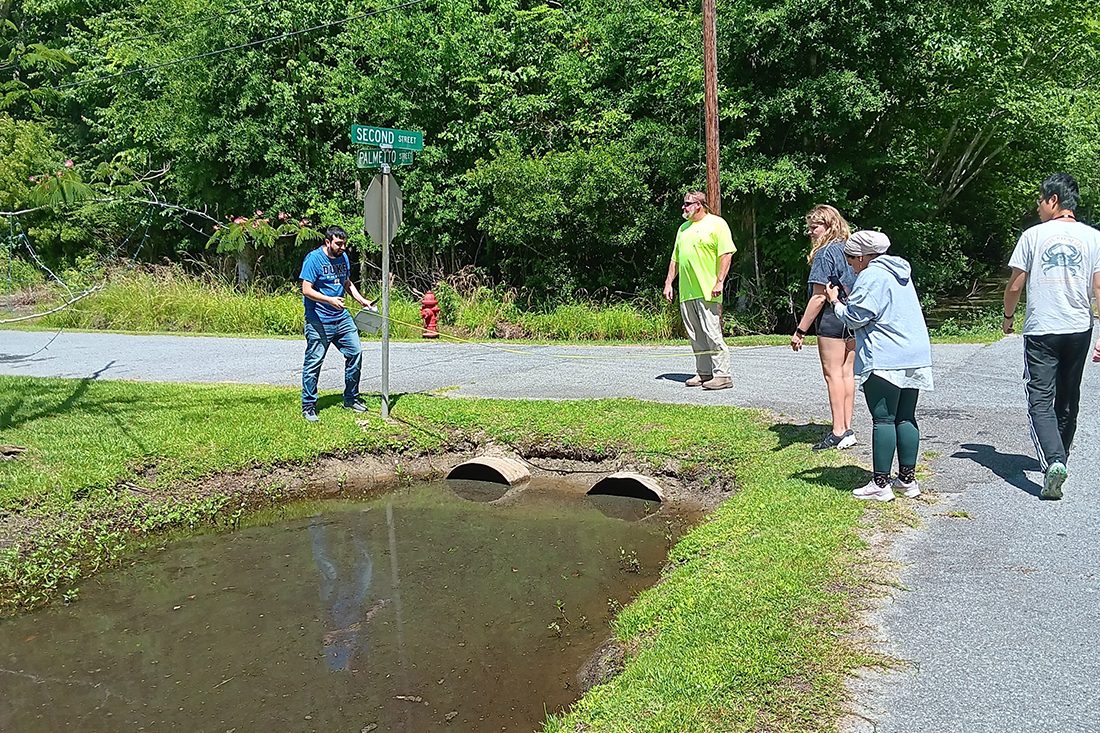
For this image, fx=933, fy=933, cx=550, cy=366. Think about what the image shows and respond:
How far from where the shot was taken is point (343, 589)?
231 inches

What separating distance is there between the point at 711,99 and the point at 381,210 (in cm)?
851

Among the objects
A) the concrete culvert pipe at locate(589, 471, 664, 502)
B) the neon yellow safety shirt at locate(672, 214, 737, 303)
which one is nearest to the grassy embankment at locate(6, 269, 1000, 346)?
the neon yellow safety shirt at locate(672, 214, 737, 303)

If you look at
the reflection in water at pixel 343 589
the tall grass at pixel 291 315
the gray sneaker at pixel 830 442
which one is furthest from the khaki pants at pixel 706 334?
the tall grass at pixel 291 315

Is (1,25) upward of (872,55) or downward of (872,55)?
downward

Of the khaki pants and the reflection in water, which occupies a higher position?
the khaki pants

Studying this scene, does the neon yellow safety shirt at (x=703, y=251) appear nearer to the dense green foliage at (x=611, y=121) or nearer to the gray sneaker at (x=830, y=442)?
the gray sneaker at (x=830, y=442)

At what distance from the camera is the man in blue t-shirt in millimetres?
8625

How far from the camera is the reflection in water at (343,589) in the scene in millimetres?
4996

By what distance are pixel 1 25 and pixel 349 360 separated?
3.98 m

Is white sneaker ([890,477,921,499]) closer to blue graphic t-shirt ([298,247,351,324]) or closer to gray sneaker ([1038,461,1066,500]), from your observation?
gray sneaker ([1038,461,1066,500])

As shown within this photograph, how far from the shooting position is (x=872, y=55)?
56.2ft

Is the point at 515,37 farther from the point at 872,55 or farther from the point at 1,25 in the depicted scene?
the point at 1,25

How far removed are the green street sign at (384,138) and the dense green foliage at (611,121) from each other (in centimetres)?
708

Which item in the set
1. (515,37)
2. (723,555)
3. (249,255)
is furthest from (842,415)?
(249,255)
